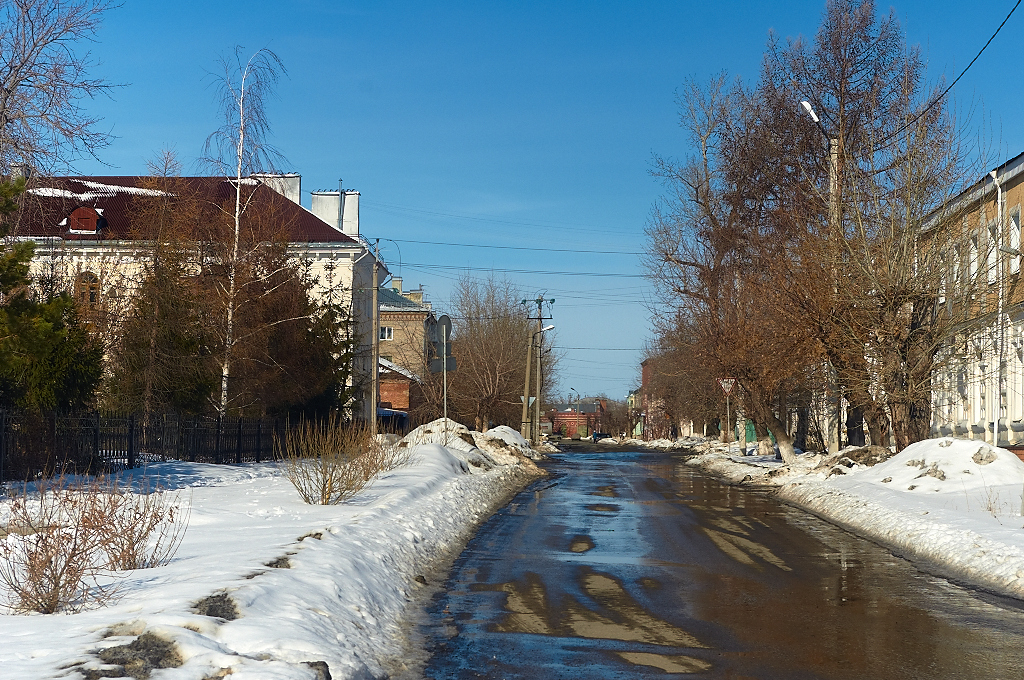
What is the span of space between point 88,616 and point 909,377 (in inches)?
814

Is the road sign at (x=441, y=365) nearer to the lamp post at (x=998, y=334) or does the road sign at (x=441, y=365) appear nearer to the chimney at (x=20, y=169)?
the chimney at (x=20, y=169)

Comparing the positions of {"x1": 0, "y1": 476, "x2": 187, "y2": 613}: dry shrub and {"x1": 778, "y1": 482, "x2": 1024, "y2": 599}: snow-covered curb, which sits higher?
{"x1": 0, "y1": 476, "x2": 187, "y2": 613}: dry shrub

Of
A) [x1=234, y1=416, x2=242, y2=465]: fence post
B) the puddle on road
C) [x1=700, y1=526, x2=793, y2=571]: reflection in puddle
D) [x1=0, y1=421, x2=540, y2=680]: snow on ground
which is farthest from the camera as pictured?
Result: [x1=234, y1=416, x2=242, y2=465]: fence post

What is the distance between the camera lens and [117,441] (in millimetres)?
20141

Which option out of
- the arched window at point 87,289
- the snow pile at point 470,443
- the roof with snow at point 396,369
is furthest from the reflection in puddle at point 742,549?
the roof with snow at point 396,369

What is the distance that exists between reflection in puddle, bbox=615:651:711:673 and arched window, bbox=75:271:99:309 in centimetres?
2034

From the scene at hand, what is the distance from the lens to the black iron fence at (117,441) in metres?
17.1

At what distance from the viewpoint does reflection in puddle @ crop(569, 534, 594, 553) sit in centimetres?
1339

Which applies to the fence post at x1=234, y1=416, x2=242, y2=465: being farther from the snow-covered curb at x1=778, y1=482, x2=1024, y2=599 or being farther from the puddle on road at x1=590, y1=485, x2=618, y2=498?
the snow-covered curb at x1=778, y1=482, x2=1024, y2=599

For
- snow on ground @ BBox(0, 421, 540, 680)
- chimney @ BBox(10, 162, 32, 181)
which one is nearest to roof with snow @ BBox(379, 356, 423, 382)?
chimney @ BBox(10, 162, 32, 181)

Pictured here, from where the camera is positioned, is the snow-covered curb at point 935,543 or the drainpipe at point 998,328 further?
the drainpipe at point 998,328

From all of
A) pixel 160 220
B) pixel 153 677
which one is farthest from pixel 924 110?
pixel 153 677

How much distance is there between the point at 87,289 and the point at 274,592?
20.1 meters

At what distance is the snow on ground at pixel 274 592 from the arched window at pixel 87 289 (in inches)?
401
